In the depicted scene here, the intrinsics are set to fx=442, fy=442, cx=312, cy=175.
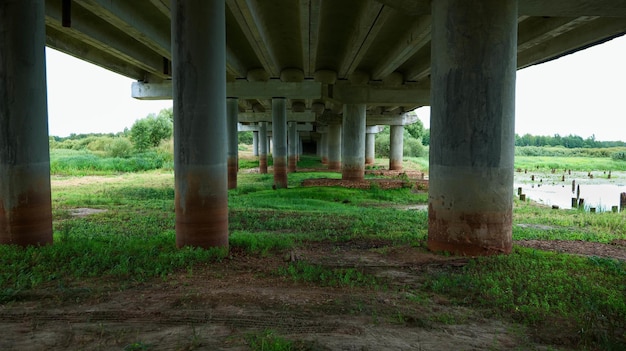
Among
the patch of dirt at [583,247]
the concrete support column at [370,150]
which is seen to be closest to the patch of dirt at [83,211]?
the patch of dirt at [583,247]

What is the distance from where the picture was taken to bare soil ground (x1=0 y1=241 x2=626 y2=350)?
14.2 feet

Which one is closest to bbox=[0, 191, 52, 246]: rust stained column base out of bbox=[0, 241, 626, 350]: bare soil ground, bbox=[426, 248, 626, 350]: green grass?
bbox=[0, 241, 626, 350]: bare soil ground

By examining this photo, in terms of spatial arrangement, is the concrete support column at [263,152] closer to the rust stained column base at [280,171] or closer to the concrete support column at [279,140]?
the concrete support column at [279,140]

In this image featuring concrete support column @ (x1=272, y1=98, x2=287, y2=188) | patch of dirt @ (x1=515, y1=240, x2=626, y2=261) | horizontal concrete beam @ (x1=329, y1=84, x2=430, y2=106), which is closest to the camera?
patch of dirt @ (x1=515, y1=240, x2=626, y2=261)

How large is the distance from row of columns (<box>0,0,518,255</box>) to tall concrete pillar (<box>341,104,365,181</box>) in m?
20.0

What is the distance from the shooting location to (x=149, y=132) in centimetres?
6412

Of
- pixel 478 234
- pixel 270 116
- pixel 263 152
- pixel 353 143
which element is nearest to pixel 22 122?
pixel 478 234

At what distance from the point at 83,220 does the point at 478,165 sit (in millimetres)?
10736

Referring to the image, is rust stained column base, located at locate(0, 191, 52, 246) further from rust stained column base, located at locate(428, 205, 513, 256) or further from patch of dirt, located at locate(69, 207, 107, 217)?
rust stained column base, located at locate(428, 205, 513, 256)

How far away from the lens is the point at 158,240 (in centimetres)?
894

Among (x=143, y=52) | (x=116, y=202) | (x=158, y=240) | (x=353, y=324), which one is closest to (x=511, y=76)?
(x=353, y=324)

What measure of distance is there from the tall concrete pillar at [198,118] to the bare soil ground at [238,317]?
1.47 meters

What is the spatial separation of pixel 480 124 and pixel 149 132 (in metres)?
62.6

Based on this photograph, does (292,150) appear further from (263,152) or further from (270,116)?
(270,116)
